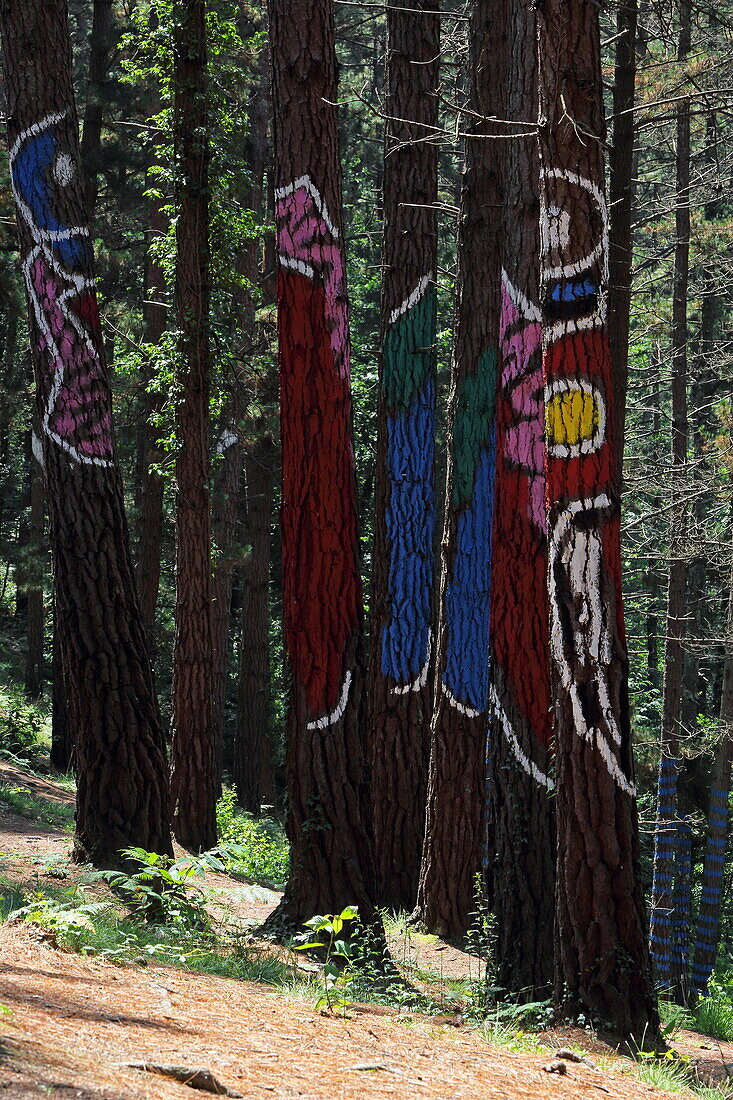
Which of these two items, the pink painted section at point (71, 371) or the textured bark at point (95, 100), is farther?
the textured bark at point (95, 100)

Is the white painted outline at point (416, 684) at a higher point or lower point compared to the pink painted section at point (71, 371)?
→ lower

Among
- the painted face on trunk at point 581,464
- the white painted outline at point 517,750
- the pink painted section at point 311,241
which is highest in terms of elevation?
the pink painted section at point 311,241

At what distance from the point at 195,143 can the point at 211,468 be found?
3.26 metres

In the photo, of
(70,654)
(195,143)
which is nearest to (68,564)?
(70,654)

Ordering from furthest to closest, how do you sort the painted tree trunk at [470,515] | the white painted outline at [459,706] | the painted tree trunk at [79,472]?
the white painted outline at [459,706]
the painted tree trunk at [470,515]
the painted tree trunk at [79,472]

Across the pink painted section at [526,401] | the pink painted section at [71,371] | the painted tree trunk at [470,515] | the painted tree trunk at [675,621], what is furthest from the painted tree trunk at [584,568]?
the painted tree trunk at [675,621]

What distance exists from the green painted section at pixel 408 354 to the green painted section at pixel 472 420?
3.61 feet

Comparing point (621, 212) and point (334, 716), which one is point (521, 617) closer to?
point (334, 716)

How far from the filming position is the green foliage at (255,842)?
1147cm

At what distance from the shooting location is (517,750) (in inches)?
260

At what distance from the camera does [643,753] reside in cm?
1903

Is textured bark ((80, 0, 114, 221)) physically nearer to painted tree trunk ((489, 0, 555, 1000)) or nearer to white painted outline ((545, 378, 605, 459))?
painted tree trunk ((489, 0, 555, 1000))

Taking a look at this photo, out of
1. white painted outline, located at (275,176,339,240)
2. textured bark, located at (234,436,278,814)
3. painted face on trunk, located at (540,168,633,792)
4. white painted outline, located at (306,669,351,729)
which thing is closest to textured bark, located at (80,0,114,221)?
textured bark, located at (234,436,278,814)

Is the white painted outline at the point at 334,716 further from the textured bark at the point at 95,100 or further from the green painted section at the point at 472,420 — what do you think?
the textured bark at the point at 95,100
